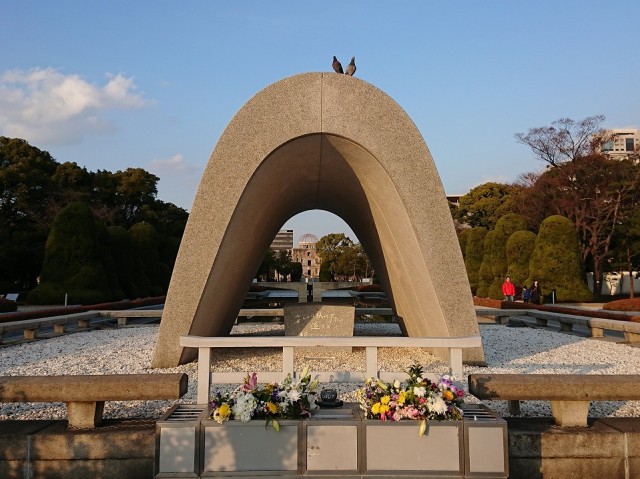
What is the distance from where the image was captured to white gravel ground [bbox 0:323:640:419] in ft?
19.1

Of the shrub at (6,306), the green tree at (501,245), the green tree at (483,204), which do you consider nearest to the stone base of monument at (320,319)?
the shrub at (6,306)

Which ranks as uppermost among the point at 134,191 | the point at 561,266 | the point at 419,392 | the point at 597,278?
the point at 134,191

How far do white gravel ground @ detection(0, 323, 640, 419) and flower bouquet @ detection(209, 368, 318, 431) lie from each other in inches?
78.1

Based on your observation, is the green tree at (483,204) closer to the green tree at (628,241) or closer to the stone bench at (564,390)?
the green tree at (628,241)

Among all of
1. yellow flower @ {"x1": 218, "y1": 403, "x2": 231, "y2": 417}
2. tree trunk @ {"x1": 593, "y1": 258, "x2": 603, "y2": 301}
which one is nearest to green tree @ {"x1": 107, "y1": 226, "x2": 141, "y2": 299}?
yellow flower @ {"x1": 218, "y1": 403, "x2": 231, "y2": 417}

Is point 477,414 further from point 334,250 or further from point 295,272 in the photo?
point 295,272

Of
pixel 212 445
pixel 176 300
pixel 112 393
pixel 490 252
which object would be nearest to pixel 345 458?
pixel 212 445

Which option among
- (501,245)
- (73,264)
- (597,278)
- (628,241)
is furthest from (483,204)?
(73,264)

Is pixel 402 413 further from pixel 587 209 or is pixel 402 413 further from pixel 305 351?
pixel 587 209

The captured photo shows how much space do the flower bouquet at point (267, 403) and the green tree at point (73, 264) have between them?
65.1 ft

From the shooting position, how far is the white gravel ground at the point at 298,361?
583 centimetres

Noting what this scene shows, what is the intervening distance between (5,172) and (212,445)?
3398cm

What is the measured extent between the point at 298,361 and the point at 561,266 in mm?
19609

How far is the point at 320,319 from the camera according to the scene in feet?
32.0
